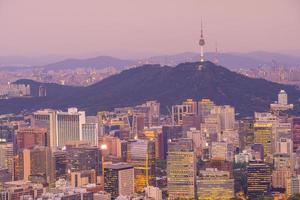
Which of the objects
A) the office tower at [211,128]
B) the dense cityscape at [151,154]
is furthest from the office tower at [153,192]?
the office tower at [211,128]

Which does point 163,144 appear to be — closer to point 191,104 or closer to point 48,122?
point 48,122

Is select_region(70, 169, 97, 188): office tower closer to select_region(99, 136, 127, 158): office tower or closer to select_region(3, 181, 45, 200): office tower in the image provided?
select_region(3, 181, 45, 200): office tower

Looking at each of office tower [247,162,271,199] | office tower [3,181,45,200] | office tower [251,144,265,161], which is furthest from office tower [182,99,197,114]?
office tower [3,181,45,200]

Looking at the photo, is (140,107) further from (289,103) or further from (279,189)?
(279,189)

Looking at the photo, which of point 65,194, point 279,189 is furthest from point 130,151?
point 65,194

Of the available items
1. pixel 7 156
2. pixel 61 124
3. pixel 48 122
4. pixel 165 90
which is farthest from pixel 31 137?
pixel 165 90

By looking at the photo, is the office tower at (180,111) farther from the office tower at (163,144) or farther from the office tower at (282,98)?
the office tower at (282,98)
